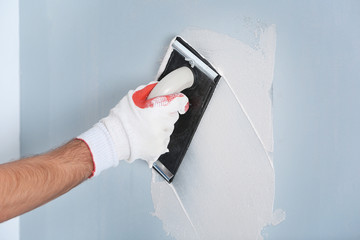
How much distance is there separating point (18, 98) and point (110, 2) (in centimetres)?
42

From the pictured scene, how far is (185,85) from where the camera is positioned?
872 millimetres

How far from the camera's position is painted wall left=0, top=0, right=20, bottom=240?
107 cm

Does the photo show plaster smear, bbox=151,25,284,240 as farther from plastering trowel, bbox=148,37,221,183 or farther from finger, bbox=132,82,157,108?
finger, bbox=132,82,157,108

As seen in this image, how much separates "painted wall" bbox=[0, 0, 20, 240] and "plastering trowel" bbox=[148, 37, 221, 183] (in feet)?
1.54

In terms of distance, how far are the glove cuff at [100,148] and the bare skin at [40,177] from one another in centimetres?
1

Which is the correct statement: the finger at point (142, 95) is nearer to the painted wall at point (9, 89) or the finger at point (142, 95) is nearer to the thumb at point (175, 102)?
the thumb at point (175, 102)

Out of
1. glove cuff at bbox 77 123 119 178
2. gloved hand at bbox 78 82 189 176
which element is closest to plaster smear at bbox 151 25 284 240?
gloved hand at bbox 78 82 189 176

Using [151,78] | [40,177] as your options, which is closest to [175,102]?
[151,78]

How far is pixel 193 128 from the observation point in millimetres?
913

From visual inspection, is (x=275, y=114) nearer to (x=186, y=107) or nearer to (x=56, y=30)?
(x=186, y=107)

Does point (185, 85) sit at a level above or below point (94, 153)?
above

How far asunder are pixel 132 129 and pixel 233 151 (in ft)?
0.82

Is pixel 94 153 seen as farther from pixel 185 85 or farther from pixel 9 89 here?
pixel 9 89

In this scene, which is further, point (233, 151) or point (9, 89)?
point (9, 89)
